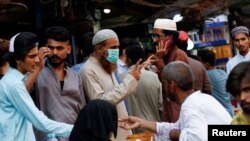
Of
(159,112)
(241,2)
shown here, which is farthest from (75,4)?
(241,2)

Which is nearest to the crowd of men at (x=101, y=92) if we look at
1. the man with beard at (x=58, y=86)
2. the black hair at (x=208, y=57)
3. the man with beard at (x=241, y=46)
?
the man with beard at (x=58, y=86)

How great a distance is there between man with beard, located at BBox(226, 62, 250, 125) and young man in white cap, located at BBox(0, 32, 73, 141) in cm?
146

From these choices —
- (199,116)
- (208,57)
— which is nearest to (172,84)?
(199,116)

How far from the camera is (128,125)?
421 cm

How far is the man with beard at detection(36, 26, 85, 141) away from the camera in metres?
4.25

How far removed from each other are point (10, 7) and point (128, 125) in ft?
10.3

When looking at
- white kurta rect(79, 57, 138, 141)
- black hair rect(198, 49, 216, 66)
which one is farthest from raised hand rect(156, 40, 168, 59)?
black hair rect(198, 49, 216, 66)

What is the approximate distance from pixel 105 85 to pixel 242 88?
1.98 m

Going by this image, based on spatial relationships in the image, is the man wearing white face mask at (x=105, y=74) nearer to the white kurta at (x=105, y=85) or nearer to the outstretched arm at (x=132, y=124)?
the white kurta at (x=105, y=85)

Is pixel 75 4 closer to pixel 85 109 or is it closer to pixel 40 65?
pixel 40 65

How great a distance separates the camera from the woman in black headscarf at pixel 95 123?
121 inches

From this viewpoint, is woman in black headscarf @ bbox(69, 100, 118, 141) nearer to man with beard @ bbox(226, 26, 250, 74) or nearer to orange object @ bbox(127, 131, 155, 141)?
orange object @ bbox(127, 131, 155, 141)

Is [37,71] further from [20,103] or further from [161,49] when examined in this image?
[161,49]

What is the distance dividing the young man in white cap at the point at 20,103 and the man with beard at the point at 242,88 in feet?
4.78
